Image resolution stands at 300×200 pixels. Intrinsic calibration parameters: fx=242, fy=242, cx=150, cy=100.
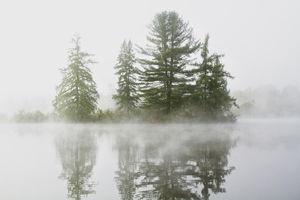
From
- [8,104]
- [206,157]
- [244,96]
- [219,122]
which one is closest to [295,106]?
[244,96]

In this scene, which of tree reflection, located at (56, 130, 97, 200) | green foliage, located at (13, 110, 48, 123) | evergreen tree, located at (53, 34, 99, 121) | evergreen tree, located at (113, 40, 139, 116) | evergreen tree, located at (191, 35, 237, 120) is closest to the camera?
tree reflection, located at (56, 130, 97, 200)

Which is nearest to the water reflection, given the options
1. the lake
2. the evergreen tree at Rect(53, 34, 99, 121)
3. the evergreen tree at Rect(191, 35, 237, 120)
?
the lake

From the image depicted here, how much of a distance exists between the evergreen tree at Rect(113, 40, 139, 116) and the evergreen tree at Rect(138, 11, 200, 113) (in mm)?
3466

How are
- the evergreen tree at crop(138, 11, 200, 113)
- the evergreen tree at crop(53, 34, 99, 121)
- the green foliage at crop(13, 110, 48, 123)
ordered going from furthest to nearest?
the green foliage at crop(13, 110, 48, 123) → the evergreen tree at crop(53, 34, 99, 121) → the evergreen tree at crop(138, 11, 200, 113)

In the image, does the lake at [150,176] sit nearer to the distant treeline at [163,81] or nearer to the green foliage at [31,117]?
the distant treeline at [163,81]

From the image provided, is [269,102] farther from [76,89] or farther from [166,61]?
[76,89]

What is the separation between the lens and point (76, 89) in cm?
3152

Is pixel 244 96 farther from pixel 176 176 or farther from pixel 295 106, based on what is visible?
pixel 176 176

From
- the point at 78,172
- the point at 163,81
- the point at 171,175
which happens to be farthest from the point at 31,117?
the point at 171,175

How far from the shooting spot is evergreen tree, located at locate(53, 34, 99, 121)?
31.4 m

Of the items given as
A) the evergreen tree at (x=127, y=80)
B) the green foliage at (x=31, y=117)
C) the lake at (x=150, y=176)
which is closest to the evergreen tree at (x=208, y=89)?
the evergreen tree at (x=127, y=80)

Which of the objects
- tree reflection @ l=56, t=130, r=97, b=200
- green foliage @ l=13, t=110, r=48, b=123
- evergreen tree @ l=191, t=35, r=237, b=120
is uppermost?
evergreen tree @ l=191, t=35, r=237, b=120

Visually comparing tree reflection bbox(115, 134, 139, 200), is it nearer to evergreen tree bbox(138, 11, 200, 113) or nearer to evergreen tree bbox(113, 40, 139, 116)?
evergreen tree bbox(138, 11, 200, 113)

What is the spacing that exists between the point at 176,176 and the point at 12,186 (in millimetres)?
4092
